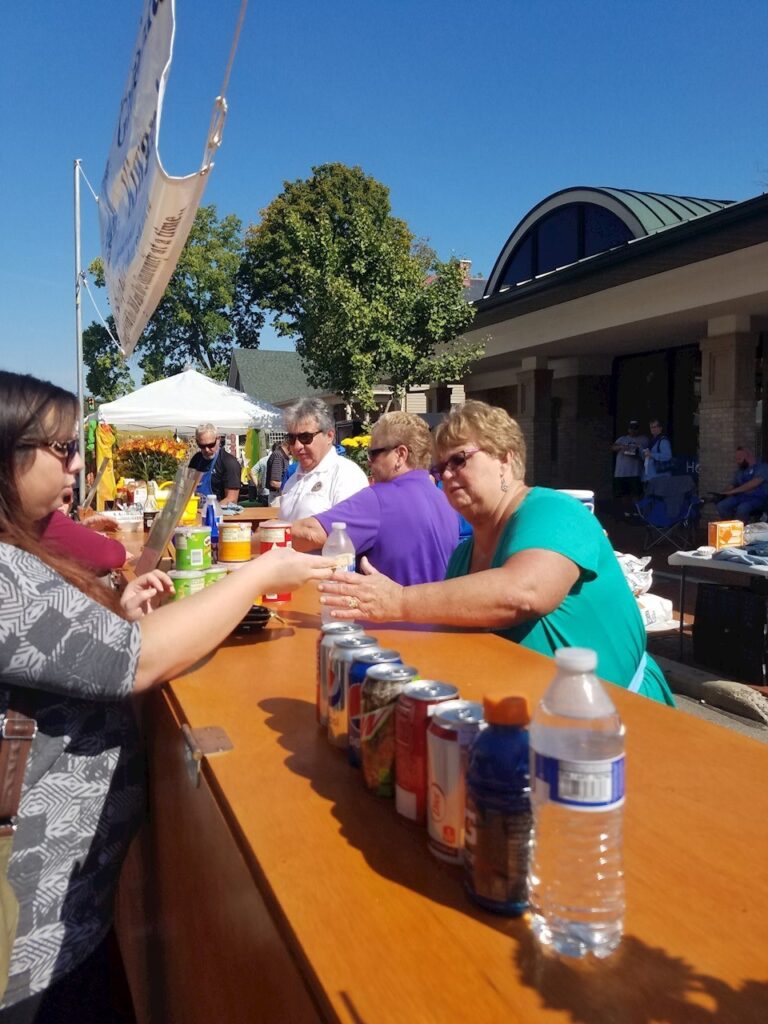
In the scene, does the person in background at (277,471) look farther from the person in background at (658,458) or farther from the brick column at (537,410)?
the person in background at (658,458)

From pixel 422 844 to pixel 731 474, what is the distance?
496 inches

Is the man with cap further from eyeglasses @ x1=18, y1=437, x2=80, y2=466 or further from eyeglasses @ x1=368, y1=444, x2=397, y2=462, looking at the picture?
eyeglasses @ x1=18, y1=437, x2=80, y2=466

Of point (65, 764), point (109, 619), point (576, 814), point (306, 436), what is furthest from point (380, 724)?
point (306, 436)

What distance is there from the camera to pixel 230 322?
49406mm

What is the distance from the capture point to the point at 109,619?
55.4 inches

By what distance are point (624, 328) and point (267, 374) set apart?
35.5 m

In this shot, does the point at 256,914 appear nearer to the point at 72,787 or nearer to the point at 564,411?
the point at 72,787

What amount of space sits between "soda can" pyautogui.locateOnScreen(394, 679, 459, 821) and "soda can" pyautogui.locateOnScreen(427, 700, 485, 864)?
0.12 ft

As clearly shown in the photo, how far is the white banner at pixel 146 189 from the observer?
7.90 ft

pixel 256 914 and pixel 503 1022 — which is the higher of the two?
pixel 503 1022

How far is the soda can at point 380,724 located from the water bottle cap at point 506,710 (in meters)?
0.26

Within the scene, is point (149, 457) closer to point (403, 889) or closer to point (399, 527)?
point (399, 527)

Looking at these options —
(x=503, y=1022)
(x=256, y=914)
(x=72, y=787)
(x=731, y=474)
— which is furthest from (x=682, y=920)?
(x=731, y=474)

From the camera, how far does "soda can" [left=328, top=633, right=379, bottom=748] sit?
1.46 m
